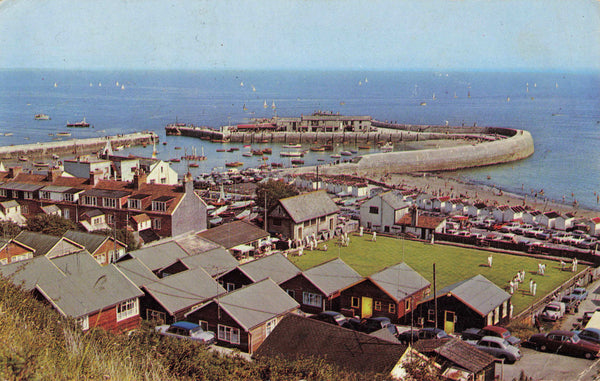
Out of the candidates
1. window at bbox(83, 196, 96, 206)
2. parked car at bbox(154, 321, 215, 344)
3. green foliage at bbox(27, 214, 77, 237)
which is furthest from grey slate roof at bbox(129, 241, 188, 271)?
window at bbox(83, 196, 96, 206)

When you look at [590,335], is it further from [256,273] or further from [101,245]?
[101,245]

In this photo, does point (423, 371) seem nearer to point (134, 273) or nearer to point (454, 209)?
point (134, 273)

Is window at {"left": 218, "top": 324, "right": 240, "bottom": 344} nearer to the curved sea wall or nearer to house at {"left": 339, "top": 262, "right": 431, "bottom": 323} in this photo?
house at {"left": 339, "top": 262, "right": 431, "bottom": 323}

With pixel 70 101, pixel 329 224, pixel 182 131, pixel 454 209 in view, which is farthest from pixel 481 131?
pixel 70 101

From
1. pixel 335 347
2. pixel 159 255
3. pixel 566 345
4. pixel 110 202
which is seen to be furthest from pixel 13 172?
pixel 566 345

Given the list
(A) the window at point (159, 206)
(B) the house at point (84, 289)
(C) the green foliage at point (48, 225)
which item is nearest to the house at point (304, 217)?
(A) the window at point (159, 206)

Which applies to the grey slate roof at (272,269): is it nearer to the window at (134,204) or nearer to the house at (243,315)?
the house at (243,315)

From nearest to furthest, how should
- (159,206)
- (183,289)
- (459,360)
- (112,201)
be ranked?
(459,360), (183,289), (159,206), (112,201)
